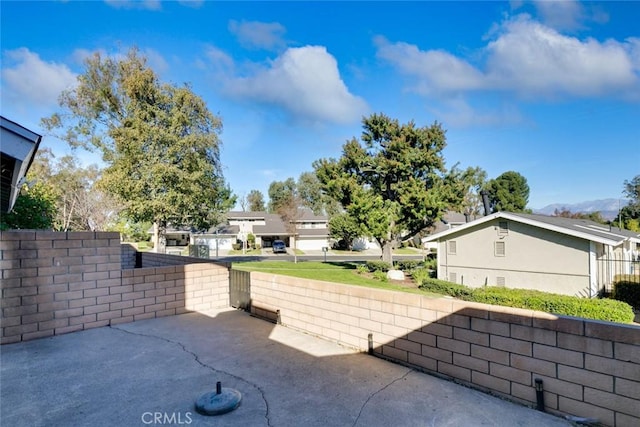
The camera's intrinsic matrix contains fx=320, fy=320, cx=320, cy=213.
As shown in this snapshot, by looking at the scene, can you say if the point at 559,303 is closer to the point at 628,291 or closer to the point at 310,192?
the point at 628,291

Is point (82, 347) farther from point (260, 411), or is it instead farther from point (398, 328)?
point (398, 328)

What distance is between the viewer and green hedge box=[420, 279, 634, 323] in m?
8.29

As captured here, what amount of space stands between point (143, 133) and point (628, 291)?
2219 centimetres

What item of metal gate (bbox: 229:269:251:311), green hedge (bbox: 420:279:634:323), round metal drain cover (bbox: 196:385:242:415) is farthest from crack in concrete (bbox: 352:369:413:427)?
green hedge (bbox: 420:279:634:323)

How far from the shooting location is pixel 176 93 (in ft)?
57.9

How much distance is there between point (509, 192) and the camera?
44062 mm

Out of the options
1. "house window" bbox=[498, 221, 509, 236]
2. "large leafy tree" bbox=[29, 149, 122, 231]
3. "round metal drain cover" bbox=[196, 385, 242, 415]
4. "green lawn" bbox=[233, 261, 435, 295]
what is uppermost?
"large leafy tree" bbox=[29, 149, 122, 231]

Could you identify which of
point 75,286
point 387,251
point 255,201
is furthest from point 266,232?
point 75,286

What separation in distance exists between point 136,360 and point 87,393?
958mm

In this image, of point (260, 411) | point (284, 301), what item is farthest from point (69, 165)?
point (260, 411)

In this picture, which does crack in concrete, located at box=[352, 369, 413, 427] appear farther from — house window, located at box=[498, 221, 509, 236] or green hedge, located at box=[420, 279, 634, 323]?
house window, located at box=[498, 221, 509, 236]

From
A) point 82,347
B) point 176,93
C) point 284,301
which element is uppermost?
point 176,93

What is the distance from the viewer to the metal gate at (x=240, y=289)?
23.7 ft

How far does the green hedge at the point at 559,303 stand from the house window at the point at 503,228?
375cm
